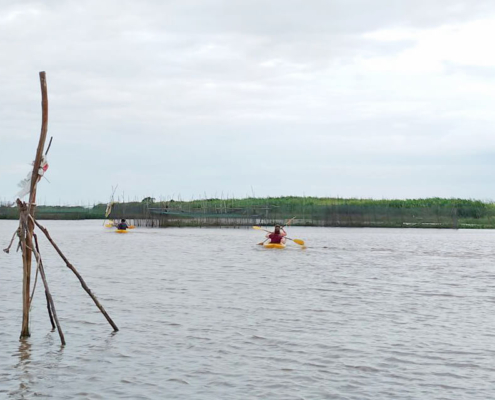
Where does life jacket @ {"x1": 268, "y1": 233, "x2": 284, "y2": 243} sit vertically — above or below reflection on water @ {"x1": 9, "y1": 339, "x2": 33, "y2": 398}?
above

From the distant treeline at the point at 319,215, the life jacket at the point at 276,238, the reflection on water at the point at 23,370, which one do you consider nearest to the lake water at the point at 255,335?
the reflection on water at the point at 23,370

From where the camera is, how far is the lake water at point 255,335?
7.20 meters

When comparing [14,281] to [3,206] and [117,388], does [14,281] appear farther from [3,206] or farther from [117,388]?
[3,206]

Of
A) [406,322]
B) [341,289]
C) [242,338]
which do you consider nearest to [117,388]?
[242,338]

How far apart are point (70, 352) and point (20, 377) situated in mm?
1196

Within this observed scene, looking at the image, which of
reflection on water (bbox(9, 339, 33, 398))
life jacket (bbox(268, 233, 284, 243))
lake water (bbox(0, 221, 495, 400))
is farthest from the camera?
life jacket (bbox(268, 233, 284, 243))

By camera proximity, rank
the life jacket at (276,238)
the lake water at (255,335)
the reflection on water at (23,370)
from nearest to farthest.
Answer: the reflection on water at (23,370) → the lake water at (255,335) → the life jacket at (276,238)

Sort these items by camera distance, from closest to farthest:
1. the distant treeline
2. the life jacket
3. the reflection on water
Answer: the reflection on water → the life jacket → the distant treeline

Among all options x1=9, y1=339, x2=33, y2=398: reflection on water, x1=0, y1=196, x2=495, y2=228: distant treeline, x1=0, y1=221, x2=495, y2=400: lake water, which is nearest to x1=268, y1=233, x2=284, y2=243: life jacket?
x1=0, y1=221, x2=495, y2=400: lake water

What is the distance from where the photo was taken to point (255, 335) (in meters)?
9.77

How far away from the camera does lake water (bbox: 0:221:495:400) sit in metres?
7.20

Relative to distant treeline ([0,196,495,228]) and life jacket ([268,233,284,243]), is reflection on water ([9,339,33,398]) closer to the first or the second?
life jacket ([268,233,284,243])

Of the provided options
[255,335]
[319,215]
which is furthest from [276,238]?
[319,215]

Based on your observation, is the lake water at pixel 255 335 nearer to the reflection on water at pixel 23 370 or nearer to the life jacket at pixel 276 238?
the reflection on water at pixel 23 370
